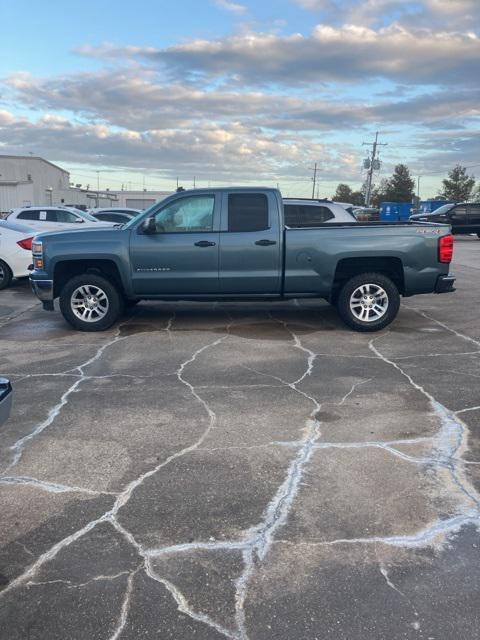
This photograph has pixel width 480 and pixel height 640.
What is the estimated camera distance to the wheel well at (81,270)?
26.2 ft

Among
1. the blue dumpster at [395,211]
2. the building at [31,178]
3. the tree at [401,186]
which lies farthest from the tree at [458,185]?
the building at [31,178]

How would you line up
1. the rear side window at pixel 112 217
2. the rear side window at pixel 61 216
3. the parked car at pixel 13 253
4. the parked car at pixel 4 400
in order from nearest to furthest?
the parked car at pixel 4 400, the parked car at pixel 13 253, the rear side window at pixel 61 216, the rear side window at pixel 112 217

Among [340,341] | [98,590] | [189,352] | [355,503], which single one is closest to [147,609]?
[98,590]

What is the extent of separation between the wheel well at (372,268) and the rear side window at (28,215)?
12.3m

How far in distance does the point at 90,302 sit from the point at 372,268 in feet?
13.3

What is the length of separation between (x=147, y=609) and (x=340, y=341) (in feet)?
17.6

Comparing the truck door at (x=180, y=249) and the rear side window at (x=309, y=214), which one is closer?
the truck door at (x=180, y=249)

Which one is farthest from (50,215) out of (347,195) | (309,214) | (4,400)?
(347,195)

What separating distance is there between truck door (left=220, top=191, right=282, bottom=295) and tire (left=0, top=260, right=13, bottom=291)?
21.2ft

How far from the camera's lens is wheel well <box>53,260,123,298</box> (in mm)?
7996

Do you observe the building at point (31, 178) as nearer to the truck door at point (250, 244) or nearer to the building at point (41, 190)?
the building at point (41, 190)

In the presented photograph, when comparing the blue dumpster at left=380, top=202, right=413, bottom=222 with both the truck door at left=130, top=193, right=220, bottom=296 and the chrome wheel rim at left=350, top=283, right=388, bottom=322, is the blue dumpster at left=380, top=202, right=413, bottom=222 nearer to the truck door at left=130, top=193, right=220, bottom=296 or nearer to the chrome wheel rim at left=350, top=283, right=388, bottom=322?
the chrome wheel rim at left=350, top=283, right=388, bottom=322

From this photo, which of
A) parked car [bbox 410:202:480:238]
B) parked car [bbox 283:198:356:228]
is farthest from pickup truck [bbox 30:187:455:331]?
parked car [bbox 410:202:480:238]

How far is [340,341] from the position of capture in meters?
7.56
